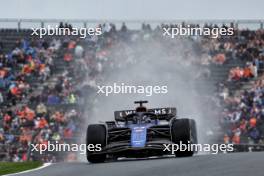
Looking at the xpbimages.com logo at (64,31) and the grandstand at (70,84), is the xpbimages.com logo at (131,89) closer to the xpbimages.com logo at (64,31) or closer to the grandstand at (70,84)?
the grandstand at (70,84)

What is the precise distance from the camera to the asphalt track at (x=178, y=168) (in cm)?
1559

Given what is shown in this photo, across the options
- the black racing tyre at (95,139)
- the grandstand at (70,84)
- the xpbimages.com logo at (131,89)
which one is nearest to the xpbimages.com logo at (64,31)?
the grandstand at (70,84)

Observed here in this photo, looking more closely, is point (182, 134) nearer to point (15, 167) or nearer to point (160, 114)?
point (160, 114)

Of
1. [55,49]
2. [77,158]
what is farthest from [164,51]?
[77,158]

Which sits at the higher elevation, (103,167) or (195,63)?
(195,63)

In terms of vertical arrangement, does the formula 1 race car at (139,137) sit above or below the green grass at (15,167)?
above

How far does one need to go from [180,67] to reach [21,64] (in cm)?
641

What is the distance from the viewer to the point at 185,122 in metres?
21.3

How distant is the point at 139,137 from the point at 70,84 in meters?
14.4

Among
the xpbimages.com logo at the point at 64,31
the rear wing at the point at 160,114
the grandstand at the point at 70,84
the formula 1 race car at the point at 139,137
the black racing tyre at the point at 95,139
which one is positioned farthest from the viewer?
the xpbimages.com logo at the point at 64,31

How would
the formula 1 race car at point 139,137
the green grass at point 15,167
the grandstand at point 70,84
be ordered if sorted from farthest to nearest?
the grandstand at point 70,84 → the formula 1 race car at point 139,137 → the green grass at point 15,167

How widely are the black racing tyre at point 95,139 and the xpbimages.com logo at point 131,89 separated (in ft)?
41.6

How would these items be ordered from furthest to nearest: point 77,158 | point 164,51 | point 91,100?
1. point 164,51
2. point 91,100
3. point 77,158

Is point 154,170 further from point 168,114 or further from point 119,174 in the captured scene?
point 168,114
